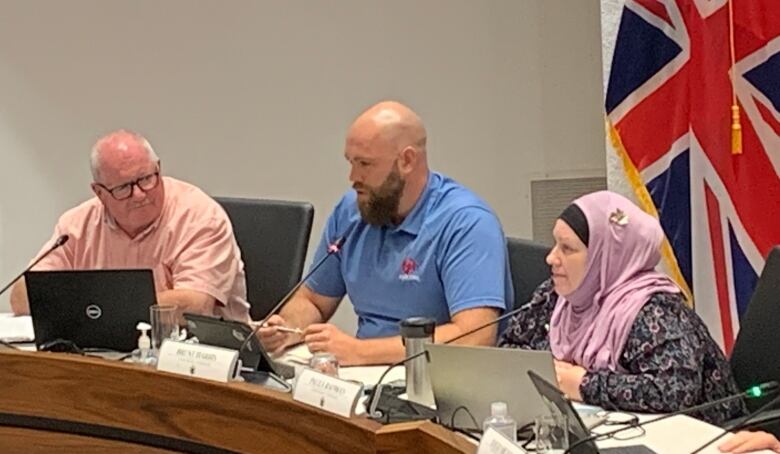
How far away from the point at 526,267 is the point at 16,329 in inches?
50.2

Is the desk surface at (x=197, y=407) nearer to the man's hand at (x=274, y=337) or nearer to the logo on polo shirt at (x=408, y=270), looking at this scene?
the man's hand at (x=274, y=337)

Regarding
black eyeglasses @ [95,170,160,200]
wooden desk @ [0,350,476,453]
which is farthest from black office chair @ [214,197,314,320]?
wooden desk @ [0,350,476,453]

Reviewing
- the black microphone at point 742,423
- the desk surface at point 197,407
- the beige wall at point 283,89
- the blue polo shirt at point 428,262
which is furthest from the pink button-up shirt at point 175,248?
the black microphone at point 742,423

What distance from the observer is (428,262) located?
109 inches

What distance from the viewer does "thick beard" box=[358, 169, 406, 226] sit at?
284cm

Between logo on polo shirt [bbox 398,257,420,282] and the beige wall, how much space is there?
142cm

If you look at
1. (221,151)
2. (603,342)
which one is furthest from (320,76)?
(603,342)

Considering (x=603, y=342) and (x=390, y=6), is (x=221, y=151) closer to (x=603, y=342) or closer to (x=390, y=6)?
(x=390, y=6)

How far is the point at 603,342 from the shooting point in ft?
7.37

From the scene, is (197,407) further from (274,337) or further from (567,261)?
(567,261)

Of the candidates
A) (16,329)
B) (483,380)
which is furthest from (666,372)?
(16,329)

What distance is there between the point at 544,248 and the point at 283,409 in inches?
45.0

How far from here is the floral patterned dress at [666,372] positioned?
2.10 m

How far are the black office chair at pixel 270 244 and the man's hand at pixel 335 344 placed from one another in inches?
23.9
